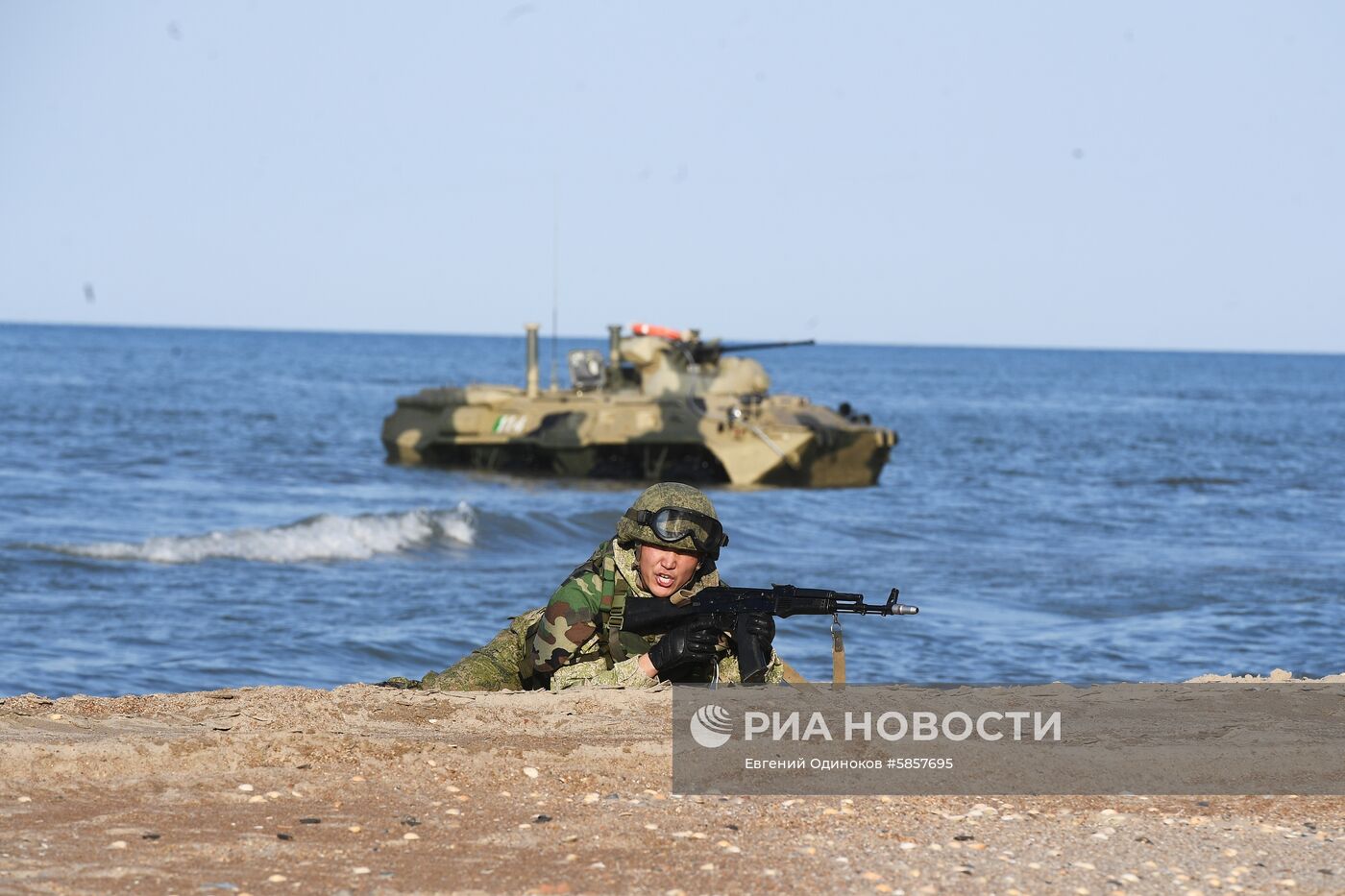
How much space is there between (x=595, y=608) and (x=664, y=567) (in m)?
Result: 0.33

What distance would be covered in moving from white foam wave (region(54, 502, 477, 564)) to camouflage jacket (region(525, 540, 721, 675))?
1149cm

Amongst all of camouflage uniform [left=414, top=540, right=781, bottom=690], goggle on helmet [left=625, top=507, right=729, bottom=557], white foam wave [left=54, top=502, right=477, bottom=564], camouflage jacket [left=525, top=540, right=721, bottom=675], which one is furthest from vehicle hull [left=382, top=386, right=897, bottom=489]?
goggle on helmet [left=625, top=507, right=729, bottom=557]

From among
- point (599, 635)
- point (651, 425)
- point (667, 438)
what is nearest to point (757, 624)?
point (599, 635)

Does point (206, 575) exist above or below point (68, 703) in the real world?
below

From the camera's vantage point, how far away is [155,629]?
12.9 m

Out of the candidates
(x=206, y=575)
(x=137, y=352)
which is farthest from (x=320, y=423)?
(x=137, y=352)

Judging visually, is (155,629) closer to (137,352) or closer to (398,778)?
(398,778)

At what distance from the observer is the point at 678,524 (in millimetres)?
6008

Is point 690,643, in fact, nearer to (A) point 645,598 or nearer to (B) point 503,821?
(A) point 645,598

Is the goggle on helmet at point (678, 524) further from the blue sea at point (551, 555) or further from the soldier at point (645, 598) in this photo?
the blue sea at point (551, 555)

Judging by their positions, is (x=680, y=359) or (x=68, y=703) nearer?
(x=68, y=703)

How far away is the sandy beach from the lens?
4.41m

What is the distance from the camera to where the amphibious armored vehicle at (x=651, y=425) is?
26.4m

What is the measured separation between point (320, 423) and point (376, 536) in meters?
27.5
